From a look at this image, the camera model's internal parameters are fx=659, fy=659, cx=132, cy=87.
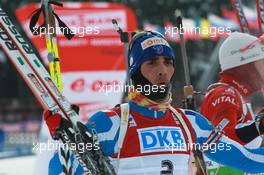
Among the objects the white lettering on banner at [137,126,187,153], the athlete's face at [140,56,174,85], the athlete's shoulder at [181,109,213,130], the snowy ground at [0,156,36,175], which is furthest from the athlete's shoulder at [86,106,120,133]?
the snowy ground at [0,156,36,175]

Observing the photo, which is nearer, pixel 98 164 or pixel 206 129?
pixel 98 164

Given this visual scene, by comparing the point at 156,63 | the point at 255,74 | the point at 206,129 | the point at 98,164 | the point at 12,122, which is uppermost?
the point at 12,122

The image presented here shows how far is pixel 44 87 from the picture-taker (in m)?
3.10

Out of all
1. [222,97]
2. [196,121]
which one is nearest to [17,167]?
[222,97]

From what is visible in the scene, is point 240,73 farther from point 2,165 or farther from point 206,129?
point 2,165

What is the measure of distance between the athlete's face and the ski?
50cm

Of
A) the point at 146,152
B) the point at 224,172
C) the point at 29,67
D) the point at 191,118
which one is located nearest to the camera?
the point at 29,67

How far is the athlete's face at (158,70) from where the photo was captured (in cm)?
339

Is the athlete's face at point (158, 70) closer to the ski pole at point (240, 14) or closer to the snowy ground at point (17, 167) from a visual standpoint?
the ski pole at point (240, 14)

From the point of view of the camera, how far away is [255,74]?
4.68m

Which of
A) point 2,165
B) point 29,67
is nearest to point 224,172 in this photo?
point 29,67

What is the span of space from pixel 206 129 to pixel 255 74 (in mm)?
1228

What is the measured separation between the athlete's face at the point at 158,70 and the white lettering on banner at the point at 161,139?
0.25 metres

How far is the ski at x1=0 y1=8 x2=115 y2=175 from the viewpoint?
3080 millimetres
